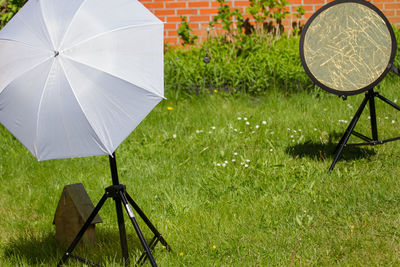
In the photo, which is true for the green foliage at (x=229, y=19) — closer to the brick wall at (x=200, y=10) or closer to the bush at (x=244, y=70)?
the brick wall at (x=200, y=10)

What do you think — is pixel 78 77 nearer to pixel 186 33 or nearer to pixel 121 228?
pixel 121 228

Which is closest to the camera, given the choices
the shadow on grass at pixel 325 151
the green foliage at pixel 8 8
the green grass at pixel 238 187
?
the green grass at pixel 238 187

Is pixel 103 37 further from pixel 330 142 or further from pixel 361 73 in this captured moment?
pixel 330 142

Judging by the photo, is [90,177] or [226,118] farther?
[226,118]

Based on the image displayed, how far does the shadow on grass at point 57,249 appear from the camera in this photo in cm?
307

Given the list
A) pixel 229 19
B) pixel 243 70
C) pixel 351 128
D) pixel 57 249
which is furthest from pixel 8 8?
pixel 351 128

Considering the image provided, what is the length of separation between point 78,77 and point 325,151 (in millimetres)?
2747

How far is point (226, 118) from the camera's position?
523 cm

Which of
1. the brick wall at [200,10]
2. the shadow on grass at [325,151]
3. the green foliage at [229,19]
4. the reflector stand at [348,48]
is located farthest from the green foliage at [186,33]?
the reflector stand at [348,48]

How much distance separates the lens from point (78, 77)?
2.31 m

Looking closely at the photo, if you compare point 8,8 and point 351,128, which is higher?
point 8,8

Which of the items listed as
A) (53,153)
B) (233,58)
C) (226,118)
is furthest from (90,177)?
(233,58)

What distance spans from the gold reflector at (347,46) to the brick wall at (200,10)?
2.77 meters

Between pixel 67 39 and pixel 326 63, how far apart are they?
7.66 feet
